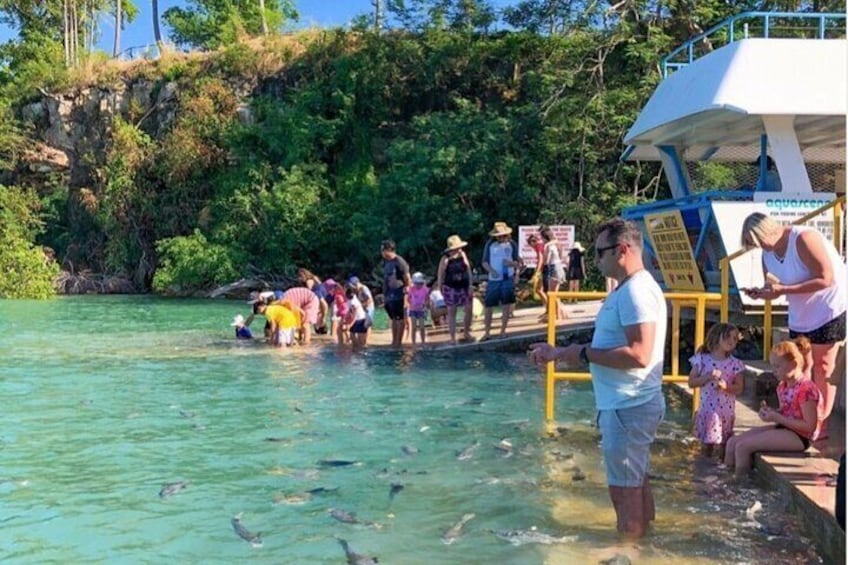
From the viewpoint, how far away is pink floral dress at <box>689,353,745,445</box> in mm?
6844

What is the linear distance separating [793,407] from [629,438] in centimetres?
208

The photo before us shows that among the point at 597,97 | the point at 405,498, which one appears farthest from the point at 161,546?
the point at 597,97

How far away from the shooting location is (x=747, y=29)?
12.9 metres

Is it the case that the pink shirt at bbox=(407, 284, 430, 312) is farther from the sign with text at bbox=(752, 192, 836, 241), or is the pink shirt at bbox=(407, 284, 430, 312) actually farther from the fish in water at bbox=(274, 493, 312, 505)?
the fish in water at bbox=(274, 493, 312, 505)

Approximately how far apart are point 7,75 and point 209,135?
23.0 metres

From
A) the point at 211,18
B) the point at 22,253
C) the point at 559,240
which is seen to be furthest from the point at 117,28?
the point at 559,240

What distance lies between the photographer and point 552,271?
16484 mm

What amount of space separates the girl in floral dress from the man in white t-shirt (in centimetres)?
212

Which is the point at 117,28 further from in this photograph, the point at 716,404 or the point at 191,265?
the point at 716,404

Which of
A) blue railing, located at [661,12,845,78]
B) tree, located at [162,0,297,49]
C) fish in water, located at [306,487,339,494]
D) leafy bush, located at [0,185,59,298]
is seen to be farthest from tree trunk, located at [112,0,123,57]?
fish in water, located at [306,487,339,494]

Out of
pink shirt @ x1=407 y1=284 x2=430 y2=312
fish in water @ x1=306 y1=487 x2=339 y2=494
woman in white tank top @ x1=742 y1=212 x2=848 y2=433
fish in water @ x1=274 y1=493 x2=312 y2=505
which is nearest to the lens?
woman in white tank top @ x1=742 y1=212 x2=848 y2=433

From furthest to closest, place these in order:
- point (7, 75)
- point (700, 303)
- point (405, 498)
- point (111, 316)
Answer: point (7, 75), point (111, 316), point (700, 303), point (405, 498)

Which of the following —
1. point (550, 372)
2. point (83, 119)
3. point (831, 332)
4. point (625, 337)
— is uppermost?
point (83, 119)

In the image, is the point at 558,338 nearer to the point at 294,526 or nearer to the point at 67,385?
the point at 67,385
